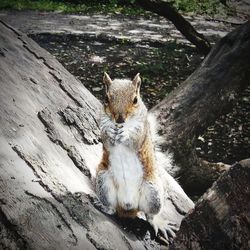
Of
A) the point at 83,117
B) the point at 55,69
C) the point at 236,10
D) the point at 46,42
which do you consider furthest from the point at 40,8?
the point at 83,117

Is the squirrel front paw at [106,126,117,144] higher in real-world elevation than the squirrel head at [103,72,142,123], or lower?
lower

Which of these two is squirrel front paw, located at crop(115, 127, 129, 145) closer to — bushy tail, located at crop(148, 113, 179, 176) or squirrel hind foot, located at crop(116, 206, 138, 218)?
squirrel hind foot, located at crop(116, 206, 138, 218)

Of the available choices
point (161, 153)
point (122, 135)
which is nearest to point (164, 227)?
point (122, 135)

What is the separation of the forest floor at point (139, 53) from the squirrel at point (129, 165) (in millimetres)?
2729

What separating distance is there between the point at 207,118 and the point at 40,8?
9.12 m

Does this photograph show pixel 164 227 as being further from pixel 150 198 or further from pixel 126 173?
pixel 126 173

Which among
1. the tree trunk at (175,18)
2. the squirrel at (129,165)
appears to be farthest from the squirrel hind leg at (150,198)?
the tree trunk at (175,18)

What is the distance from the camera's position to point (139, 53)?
8312mm

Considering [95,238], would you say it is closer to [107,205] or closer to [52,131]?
[107,205]

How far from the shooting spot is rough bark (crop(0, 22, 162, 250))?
6.82ft

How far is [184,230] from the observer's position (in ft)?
6.72

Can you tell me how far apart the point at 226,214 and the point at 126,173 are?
2.32 ft

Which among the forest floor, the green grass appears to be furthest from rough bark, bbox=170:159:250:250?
the green grass

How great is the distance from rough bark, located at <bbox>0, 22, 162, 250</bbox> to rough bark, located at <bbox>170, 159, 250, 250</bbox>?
1.51 feet
